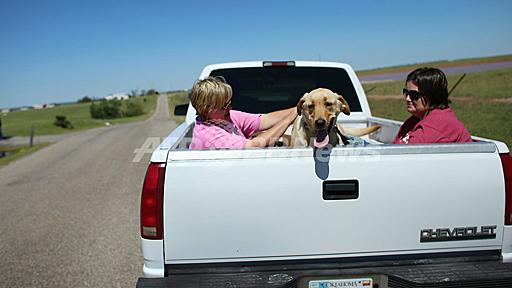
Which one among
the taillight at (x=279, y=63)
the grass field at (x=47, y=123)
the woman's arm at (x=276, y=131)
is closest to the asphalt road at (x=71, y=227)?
the woman's arm at (x=276, y=131)

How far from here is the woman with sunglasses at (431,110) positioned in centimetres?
287

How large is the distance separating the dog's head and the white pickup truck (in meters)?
0.72

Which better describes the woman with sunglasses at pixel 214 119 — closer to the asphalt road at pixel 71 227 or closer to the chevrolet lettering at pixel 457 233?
the chevrolet lettering at pixel 457 233

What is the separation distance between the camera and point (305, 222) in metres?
2.25

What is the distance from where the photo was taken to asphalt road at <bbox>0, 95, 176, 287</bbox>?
439cm

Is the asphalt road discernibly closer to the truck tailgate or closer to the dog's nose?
the truck tailgate

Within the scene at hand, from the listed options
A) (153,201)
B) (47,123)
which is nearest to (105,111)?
(47,123)

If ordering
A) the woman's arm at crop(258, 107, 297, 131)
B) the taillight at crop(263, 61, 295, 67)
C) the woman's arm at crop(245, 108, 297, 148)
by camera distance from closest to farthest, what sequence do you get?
1. the woman's arm at crop(245, 108, 297, 148)
2. the woman's arm at crop(258, 107, 297, 131)
3. the taillight at crop(263, 61, 295, 67)

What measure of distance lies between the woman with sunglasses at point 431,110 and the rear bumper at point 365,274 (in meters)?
0.87

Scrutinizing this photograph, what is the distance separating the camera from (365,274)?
7.59 feet

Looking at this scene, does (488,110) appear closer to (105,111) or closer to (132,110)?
(132,110)

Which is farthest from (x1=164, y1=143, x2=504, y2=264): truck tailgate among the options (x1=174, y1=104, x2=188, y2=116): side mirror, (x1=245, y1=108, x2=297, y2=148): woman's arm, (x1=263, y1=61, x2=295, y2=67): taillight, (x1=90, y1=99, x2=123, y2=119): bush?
(x1=90, y1=99, x2=123, y2=119): bush

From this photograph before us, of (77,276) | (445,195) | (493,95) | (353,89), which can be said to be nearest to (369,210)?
(445,195)

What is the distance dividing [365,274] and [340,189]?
0.51 m
